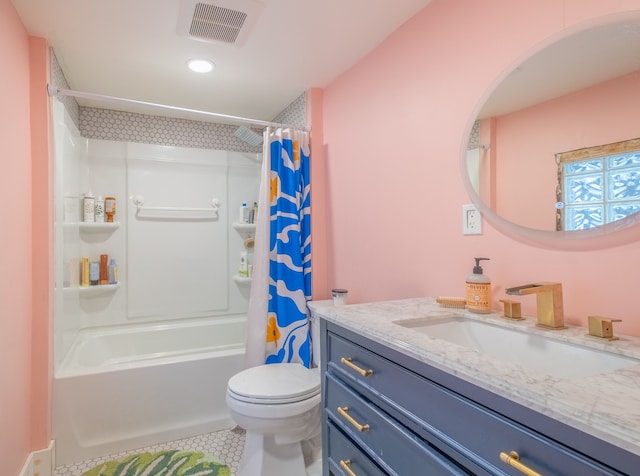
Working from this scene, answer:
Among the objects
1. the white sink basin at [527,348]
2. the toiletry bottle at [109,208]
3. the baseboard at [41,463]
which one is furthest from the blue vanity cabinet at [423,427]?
the toiletry bottle at [109,208]

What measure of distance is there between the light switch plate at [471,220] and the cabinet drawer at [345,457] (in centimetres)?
86

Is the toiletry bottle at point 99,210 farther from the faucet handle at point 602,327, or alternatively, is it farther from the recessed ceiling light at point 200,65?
the faucet handle at point 602,327

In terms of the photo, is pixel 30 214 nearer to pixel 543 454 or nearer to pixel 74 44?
pixel 74 44

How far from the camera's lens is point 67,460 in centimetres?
197

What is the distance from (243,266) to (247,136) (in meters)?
1.16

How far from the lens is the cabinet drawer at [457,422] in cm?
59

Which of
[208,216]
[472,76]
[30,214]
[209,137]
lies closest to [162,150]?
[209,137]

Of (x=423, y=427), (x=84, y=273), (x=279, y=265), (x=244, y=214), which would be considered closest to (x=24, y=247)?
(x=84, y=273)

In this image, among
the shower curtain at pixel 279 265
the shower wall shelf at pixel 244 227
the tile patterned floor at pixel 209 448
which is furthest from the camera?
the shower wall shelf at pixel 244 227

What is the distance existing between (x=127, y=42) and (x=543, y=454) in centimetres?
236

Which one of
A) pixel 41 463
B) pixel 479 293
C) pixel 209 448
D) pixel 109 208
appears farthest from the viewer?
pixel 109 208

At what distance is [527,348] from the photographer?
1.05m

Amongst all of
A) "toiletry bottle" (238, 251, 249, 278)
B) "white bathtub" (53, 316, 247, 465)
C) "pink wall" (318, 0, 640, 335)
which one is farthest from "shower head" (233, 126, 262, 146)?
"white bathtub" (53, 316, 247, 465)

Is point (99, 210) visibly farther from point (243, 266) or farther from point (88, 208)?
point (243, 266)
